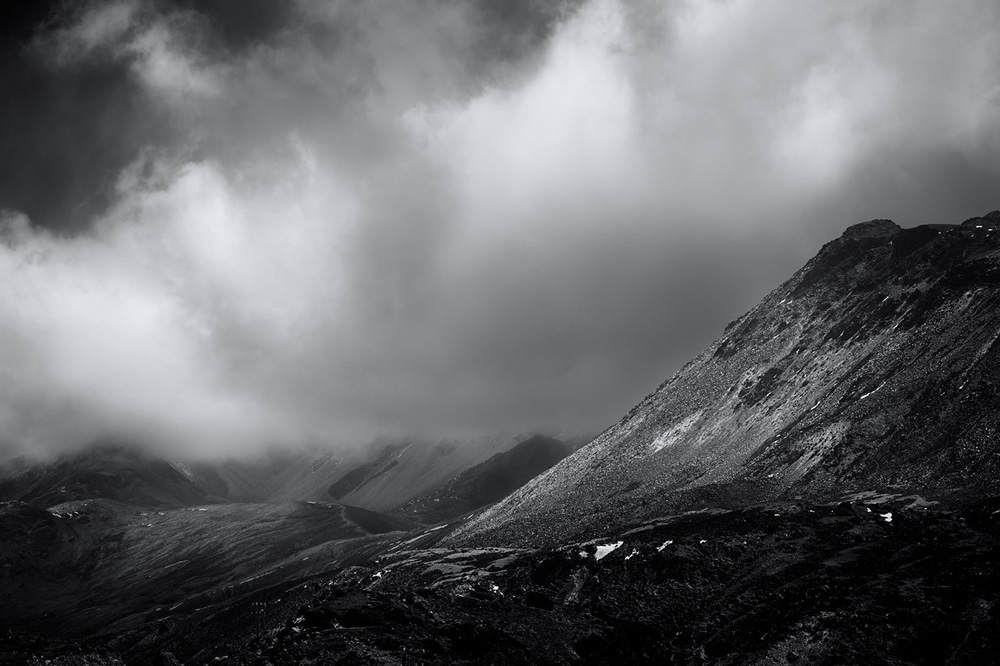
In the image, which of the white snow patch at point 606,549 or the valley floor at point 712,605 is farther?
the white snow patch at point 606,549

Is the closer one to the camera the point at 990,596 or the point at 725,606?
the point at 990,596

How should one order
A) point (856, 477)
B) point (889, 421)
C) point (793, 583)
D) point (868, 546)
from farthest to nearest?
point (889, 421)
point (856, 477)
point (868, 546)
point (793, 583)

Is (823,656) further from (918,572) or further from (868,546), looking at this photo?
(868,546)

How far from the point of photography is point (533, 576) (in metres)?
136

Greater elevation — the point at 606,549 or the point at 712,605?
the point at 606,549

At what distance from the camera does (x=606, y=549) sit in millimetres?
140000

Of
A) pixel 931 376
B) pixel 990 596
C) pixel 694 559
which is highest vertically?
pixel 931 376

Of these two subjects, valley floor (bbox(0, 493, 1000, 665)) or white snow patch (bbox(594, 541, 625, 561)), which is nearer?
valley floor (bbox(0, 493, 1000, 665))

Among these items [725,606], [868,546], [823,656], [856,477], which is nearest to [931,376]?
[856,477]

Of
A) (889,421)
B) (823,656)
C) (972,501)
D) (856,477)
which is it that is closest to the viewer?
(823,656)

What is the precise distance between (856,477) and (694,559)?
68.8 metres

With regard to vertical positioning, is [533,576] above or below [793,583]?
above

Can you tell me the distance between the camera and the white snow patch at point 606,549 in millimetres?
136750

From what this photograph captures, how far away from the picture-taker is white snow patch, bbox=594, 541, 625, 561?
449 ft
